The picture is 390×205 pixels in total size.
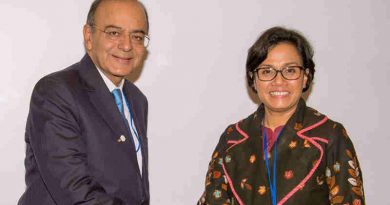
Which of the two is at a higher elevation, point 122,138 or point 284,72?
point 284,72

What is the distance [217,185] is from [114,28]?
89 centimetres

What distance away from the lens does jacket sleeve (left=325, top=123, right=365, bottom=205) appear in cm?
197

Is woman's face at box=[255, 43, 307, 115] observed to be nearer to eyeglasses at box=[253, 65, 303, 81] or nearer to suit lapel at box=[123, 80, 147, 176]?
eyeglasses at box=[253, 65, 303, 81]

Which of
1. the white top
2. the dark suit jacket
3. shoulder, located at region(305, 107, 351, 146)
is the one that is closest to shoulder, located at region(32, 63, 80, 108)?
the dark suit jacket

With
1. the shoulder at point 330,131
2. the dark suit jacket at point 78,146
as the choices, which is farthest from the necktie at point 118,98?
the shoulder at point 330,131

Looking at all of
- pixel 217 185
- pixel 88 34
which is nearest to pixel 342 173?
pixel 217 185

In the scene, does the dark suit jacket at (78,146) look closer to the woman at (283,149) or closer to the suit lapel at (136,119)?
the suit lapel at (136,119)

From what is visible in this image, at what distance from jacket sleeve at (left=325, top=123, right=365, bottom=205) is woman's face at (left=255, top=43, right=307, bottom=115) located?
0.26 metres

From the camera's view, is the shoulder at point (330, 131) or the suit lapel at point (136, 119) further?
the suit lapel at point (136, 119)

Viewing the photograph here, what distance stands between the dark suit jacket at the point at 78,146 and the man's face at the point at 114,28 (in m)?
0.08

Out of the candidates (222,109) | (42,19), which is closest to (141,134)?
(222,109)

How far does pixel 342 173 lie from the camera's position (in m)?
1.98

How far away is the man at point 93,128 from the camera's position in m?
1.90

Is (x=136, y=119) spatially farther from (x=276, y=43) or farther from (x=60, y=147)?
(x=276, y=43)
